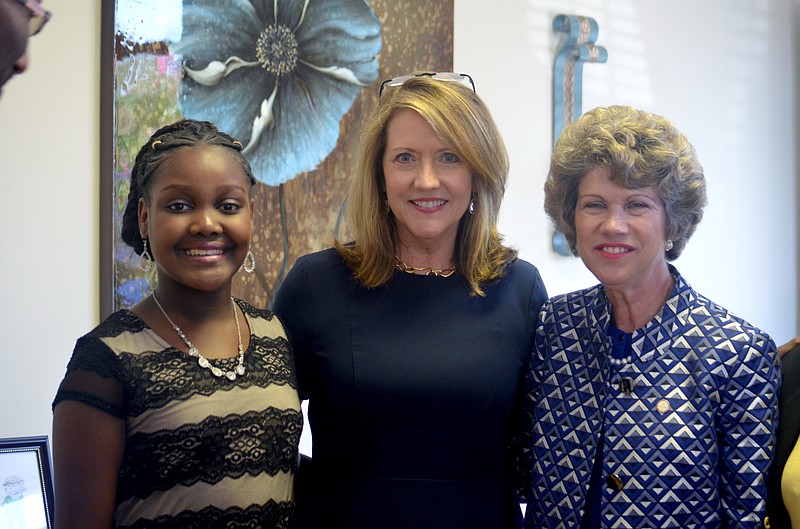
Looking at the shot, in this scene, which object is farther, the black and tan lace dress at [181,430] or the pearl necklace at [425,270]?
the pearl necklace at [425,270]

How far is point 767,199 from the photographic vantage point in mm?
3785

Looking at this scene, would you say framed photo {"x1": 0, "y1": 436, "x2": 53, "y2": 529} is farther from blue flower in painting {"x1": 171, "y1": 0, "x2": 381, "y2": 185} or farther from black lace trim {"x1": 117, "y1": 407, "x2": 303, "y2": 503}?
blue flower in painting {"x1": 171, "y1": 0, "x2": 381, "y2": 185}

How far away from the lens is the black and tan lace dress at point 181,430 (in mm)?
1307

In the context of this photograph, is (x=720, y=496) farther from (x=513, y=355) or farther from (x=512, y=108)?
(x=512, y=108)

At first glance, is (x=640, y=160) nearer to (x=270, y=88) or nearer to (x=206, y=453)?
(x=206, y=453)

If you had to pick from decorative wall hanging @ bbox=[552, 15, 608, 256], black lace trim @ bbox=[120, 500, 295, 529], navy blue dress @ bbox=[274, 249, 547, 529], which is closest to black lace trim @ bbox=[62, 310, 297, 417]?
black lace trim @ bbox=[120, 500, 295, 529]

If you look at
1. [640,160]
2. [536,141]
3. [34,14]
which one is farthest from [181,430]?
[536,141]

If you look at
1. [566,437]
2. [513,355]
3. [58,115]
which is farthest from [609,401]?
[58,115]

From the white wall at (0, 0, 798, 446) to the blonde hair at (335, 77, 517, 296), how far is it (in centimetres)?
71

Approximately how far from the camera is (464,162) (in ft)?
5.94

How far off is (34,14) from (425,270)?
128 cm

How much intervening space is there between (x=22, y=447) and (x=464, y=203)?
3.53 ft

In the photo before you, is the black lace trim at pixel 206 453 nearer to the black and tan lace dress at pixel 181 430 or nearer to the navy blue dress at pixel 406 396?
the black and tan lace dress at pixel 181 430

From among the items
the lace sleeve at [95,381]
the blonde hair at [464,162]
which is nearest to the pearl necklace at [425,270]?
the blonde hair at [464,162]
